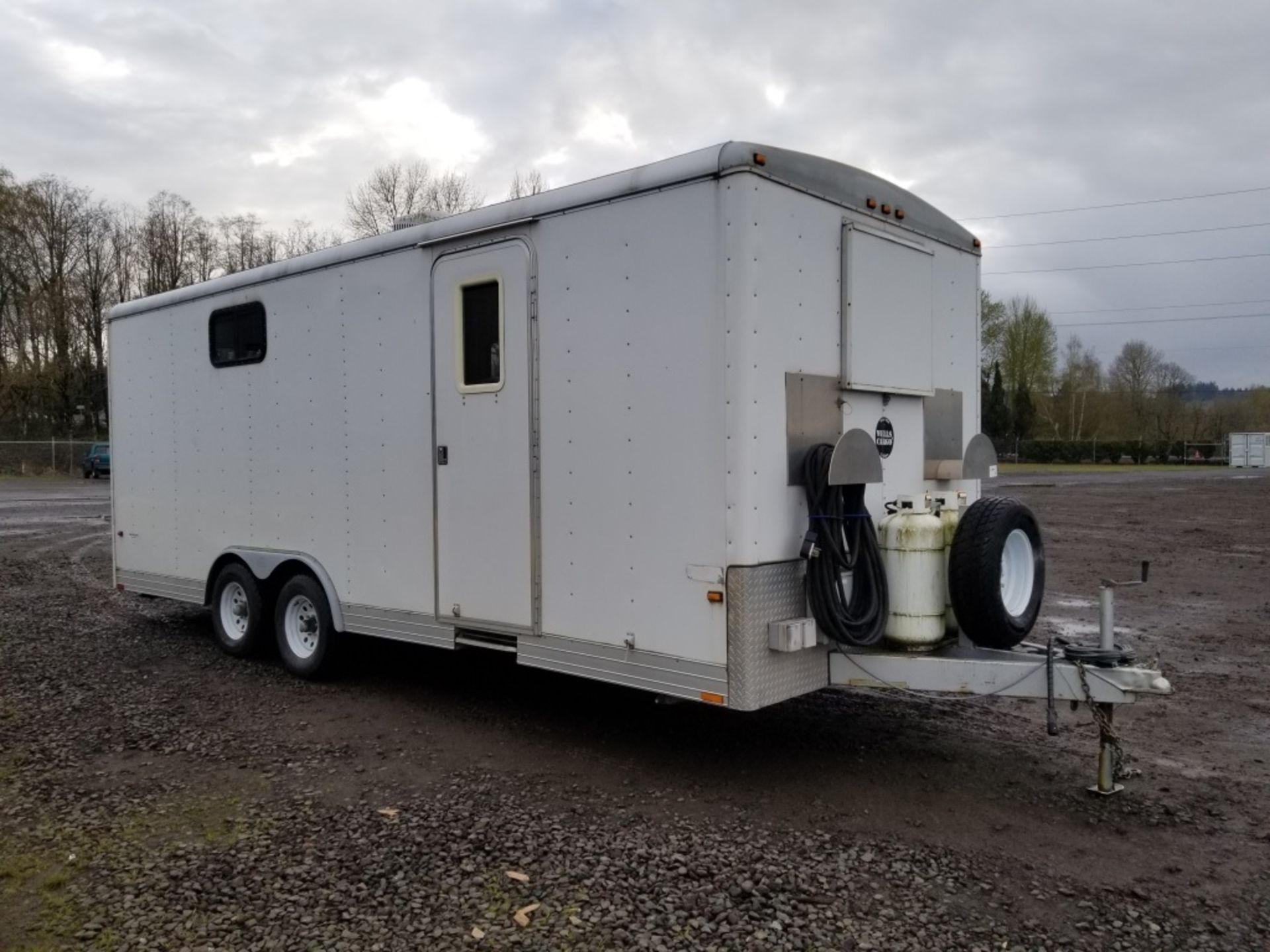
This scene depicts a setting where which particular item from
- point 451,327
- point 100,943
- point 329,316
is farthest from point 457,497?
point 100,943

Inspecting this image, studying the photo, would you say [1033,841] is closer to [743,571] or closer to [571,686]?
[743,571]

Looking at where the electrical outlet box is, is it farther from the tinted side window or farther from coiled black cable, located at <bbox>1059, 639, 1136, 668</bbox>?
the tinted side window

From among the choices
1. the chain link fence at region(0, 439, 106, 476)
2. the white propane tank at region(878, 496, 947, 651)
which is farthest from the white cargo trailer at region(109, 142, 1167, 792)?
the chain link fence at region(0, 439, 106, 476)

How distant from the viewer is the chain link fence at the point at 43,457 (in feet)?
124

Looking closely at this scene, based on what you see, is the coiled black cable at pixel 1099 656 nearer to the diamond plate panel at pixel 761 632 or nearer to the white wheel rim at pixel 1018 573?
the white wheel rim at pixel 1018 573

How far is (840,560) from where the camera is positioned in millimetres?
4582

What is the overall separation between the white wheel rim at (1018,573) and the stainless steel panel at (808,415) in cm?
108

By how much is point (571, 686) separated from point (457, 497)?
1.81m

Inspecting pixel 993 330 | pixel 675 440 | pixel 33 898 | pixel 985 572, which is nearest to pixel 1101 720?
pixel 985 572

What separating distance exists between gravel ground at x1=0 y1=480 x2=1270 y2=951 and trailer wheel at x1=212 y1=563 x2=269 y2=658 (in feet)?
0.66

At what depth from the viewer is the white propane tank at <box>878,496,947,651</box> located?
188 inches

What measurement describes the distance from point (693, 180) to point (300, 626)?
14.6 feet

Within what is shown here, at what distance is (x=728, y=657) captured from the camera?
437cm

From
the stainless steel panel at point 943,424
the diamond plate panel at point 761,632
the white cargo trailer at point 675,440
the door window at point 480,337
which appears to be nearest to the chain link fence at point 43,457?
the white cargo trailer at point 675,440
